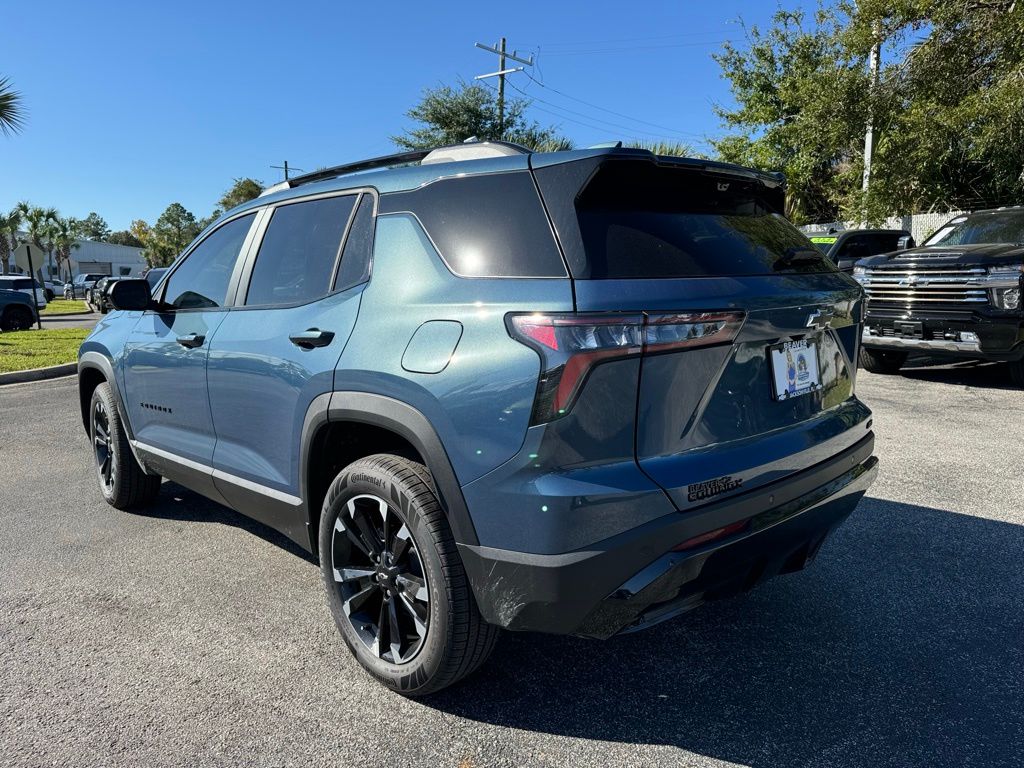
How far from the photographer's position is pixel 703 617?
3.03m

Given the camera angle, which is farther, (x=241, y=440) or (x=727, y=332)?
(x=241, y=440)

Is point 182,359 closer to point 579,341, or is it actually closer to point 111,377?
point 111,377

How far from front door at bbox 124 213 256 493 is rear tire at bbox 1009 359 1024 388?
783 centimetres

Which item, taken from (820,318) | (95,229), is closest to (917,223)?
(820,318)

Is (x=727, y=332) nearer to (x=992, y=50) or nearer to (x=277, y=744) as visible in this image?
(x=277, y=744)

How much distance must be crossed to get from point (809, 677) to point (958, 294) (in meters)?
6.37

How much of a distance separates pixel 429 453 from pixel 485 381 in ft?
1.02

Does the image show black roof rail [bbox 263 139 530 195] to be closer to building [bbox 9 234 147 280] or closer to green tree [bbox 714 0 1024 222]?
green tree [bbox 714 0 1024 222]

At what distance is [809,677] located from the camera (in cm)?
256

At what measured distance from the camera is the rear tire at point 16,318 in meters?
19.7

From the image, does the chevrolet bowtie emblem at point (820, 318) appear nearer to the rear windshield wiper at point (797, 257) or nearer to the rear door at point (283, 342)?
the rear windshield wiper at point (797, 257)

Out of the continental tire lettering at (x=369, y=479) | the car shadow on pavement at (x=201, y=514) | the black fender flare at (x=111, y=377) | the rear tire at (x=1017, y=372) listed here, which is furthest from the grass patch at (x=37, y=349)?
the rear tire at (x=1017, y=372)

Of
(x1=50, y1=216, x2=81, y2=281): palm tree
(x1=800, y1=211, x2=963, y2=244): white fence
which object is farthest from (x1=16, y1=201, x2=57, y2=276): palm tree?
(x1=800, y1=211, x2=963, y2=244): white fence

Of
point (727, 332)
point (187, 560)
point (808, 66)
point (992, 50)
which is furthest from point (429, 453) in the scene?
point (808, 66)
